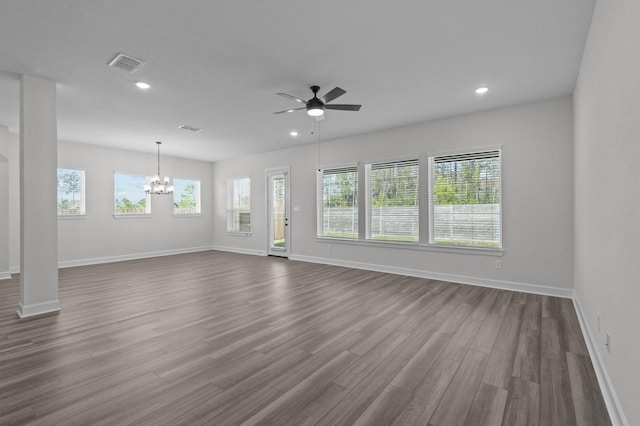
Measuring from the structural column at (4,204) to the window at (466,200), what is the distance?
812 centimetres

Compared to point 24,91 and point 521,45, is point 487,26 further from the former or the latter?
point 24,91

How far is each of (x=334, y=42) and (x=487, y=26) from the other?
1.39 m

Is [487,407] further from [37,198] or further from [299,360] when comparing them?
[37,198]

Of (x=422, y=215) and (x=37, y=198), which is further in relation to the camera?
(x=422, y=215)

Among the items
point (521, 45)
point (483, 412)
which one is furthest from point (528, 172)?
point (483, 412)

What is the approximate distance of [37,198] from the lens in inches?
142

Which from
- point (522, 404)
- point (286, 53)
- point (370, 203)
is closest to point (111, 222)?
point (370, 203)

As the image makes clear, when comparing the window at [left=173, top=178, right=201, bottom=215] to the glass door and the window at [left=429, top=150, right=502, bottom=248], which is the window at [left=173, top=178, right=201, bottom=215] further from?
the window at [left=429, top=150, right=502, bottom=248]

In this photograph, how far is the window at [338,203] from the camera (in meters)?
6.55

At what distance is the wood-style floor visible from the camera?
1.83m

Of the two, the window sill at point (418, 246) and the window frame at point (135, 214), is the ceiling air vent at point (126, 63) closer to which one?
the window sill at point (418, 246)

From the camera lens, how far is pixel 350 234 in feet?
21.7

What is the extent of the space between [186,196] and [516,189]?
333 inches

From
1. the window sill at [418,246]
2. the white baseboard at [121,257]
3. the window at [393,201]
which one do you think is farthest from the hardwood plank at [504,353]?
the white baseboard at [121,257]
